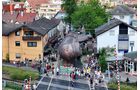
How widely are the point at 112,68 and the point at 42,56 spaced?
7.57ft

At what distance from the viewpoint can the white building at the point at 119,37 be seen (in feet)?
30.9

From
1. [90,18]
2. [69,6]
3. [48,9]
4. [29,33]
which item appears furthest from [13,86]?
[48,9]

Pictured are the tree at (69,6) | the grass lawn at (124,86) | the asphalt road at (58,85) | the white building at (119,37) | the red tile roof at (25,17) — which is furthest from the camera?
the tree at (69,6)

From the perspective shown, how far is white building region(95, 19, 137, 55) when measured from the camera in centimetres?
941

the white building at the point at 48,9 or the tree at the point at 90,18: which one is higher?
the white building at the point at 48,9

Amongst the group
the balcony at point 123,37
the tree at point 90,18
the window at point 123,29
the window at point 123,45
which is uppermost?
the tree at point 90,18

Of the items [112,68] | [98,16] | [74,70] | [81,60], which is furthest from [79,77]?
[98,16]

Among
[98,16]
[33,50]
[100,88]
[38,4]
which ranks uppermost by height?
[38,4]

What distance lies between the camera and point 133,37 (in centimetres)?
948

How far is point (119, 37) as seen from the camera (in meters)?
9.53

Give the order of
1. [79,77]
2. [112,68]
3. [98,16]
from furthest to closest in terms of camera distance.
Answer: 1. [98,16]
2. [112,68]
3. [79,77]

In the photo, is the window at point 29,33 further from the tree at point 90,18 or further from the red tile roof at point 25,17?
the red tile roof at point 25,17

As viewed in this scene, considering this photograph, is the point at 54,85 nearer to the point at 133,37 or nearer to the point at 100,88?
the point at 100,88

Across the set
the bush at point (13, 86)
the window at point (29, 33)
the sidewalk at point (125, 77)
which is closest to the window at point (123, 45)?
the sidewalk at point (125, 77)
